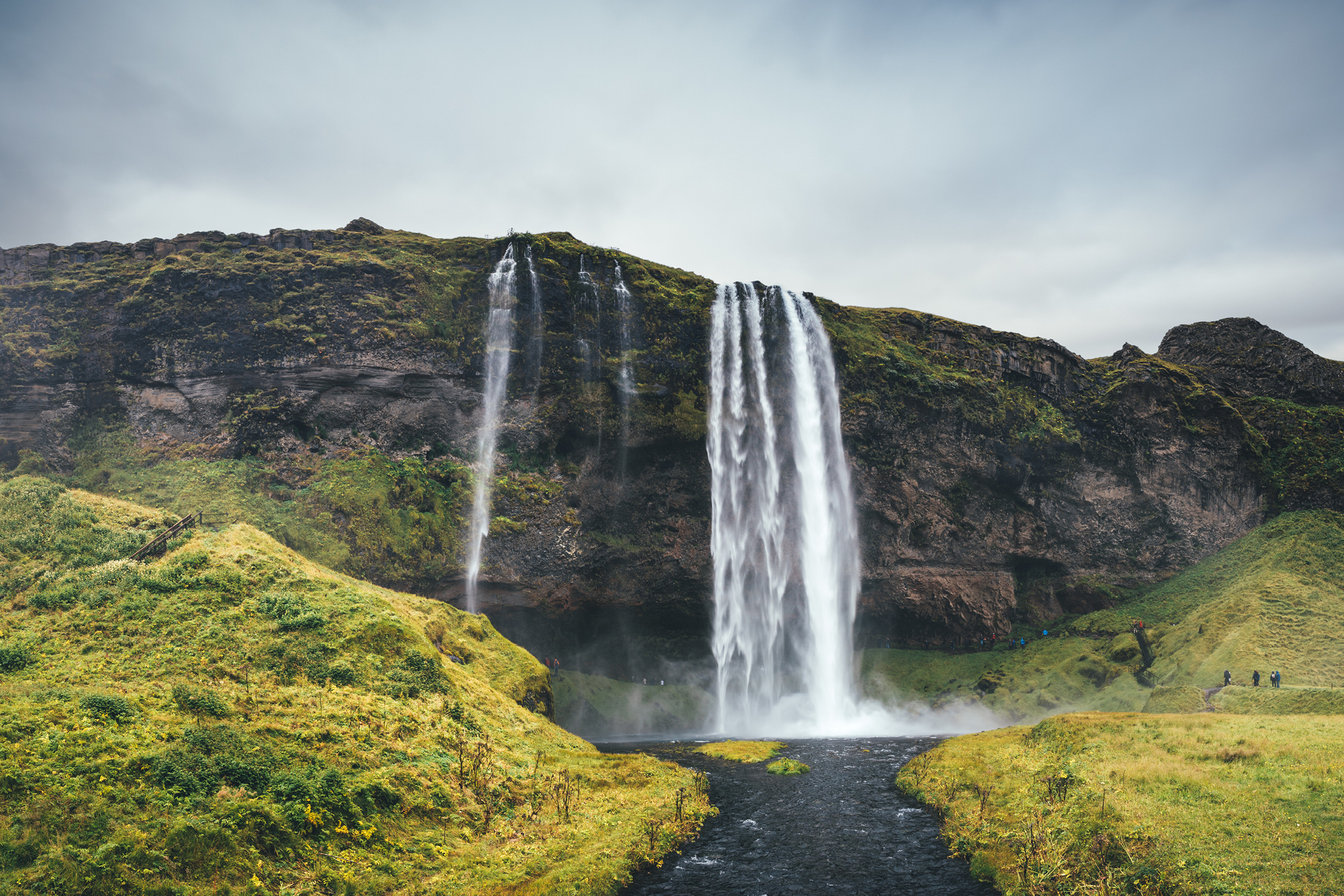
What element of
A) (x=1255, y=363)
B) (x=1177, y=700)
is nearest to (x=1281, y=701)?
(x=1177, y=700)

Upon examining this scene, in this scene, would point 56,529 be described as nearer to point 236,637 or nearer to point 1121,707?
point 236,637

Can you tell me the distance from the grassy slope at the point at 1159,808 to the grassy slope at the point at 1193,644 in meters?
17.0

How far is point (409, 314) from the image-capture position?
1999 inches

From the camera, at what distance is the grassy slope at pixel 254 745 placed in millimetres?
12297

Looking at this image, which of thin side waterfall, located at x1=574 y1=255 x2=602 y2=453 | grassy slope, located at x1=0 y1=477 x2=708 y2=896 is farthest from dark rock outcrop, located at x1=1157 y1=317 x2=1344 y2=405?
grassy slope, located at x1=0 y1=477 x2=708 y2=896

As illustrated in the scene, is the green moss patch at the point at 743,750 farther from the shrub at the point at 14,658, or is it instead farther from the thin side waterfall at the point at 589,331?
the shrub at the point at 14,658

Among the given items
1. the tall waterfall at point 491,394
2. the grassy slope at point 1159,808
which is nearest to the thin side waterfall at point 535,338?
the tall waterfall at point 491,394

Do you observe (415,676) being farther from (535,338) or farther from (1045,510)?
(1045,510)

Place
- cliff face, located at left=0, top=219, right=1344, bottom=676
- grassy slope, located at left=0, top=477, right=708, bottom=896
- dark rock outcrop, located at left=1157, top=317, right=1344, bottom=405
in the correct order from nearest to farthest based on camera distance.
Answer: grassy slope, located at left=0, top=477, right=708, bottom=896
cliff face, located at left=0, top=219, right=1344, bottom=676
dark rock outcrop, located at left=1157, top=317, right=1344, bottom=405

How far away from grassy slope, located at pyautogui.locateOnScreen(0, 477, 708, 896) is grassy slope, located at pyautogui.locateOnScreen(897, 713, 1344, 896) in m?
9.36

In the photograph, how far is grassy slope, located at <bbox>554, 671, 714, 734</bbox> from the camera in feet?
170

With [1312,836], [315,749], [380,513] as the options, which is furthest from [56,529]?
[1312,836]

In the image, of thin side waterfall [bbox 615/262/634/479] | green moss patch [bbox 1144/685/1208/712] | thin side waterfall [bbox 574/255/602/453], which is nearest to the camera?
green moss patch [bbox 1144/685/1208/712]

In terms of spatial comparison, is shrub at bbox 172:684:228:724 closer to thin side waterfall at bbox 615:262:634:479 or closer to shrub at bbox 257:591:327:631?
shrub at bbox 257:591:327:631
